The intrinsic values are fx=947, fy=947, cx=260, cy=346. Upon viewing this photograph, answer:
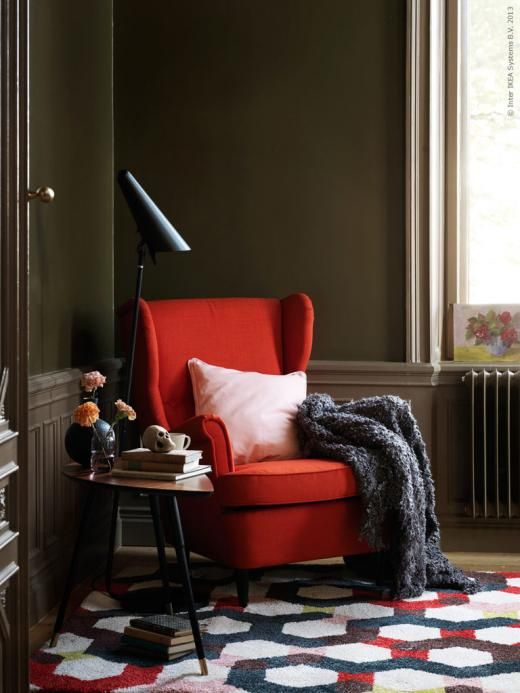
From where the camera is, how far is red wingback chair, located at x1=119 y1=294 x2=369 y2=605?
3074 millimetres

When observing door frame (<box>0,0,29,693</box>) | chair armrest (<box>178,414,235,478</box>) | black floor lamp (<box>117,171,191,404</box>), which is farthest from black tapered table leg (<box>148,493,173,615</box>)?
door frame (<box>0,0,29,693</box>)

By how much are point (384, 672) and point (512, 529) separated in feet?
5.21

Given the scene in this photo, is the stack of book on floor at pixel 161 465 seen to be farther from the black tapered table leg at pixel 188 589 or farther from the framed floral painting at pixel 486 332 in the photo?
the framed floral painting at pixel 486 332

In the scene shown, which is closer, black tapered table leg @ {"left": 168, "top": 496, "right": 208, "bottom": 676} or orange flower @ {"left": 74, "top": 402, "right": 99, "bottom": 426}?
black tapered table leg @ {"left": 168, "top": 496, "right": 208, "bottom": 676}

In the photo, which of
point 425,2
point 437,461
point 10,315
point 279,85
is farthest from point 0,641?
point 425,2

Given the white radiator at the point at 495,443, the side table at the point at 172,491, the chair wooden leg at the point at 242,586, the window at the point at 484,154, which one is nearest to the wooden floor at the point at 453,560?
the white radiator at the point at 495,443

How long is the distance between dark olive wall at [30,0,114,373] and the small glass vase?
372 mm

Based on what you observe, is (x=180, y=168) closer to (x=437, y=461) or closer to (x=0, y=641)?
(x=437, y=461)

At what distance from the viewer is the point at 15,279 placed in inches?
78.1

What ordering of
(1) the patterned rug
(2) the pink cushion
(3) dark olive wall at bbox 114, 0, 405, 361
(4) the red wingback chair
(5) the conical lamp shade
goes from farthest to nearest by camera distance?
(3) dark olive wall at bbox 114, 0, 405, 361 < (2) the pink cushion < (5) the conical lamp shade < (4) the red wingback chair < (1) the patterned rug

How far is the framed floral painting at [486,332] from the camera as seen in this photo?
4.04 metres

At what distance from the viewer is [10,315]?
77.6 inches

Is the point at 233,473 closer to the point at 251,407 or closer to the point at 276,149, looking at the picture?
the point at 251,407

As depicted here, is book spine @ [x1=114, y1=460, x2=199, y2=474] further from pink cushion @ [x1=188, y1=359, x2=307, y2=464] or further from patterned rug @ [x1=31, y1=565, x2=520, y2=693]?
pink cushion @ [x1=188, y1=359, x2=307, y2=464]
